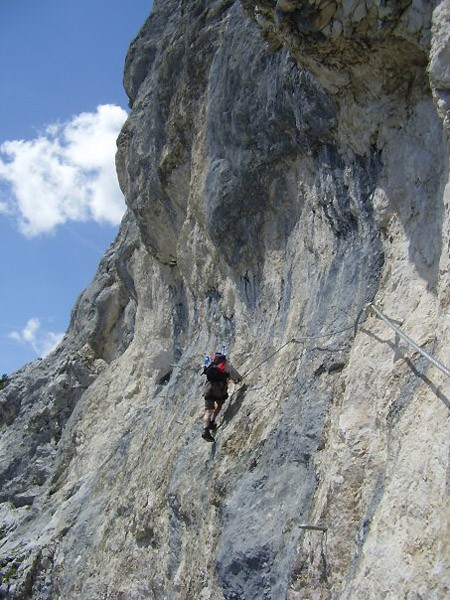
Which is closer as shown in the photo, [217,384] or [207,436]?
[207,436]

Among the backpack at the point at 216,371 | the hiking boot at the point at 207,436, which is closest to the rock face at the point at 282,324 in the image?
the hiking boot at the point at 207,436

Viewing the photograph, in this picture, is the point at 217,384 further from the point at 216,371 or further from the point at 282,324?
the point at 282,324

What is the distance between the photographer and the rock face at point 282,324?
597 centimetres

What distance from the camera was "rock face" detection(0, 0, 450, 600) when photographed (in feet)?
19.6

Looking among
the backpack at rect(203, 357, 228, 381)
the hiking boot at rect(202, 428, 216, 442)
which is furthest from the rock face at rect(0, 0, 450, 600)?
the backpack at rect(203, 357, 228, 381)

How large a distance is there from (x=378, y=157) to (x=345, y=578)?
15.5 feet

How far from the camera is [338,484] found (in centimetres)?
641

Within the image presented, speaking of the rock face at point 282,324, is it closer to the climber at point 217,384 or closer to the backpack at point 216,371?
the climber at point 217,384

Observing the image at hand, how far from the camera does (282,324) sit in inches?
408

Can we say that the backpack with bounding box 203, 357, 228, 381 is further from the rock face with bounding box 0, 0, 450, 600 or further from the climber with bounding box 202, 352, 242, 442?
the rock face with bounding box 0, 0, 450, 600

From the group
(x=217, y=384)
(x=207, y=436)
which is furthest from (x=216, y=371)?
(x=207, y=436)

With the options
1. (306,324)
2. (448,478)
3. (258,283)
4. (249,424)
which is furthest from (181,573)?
(448,478)

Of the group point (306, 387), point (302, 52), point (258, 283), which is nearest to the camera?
point (302, 52)

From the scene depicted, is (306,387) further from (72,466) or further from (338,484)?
(72,466)
